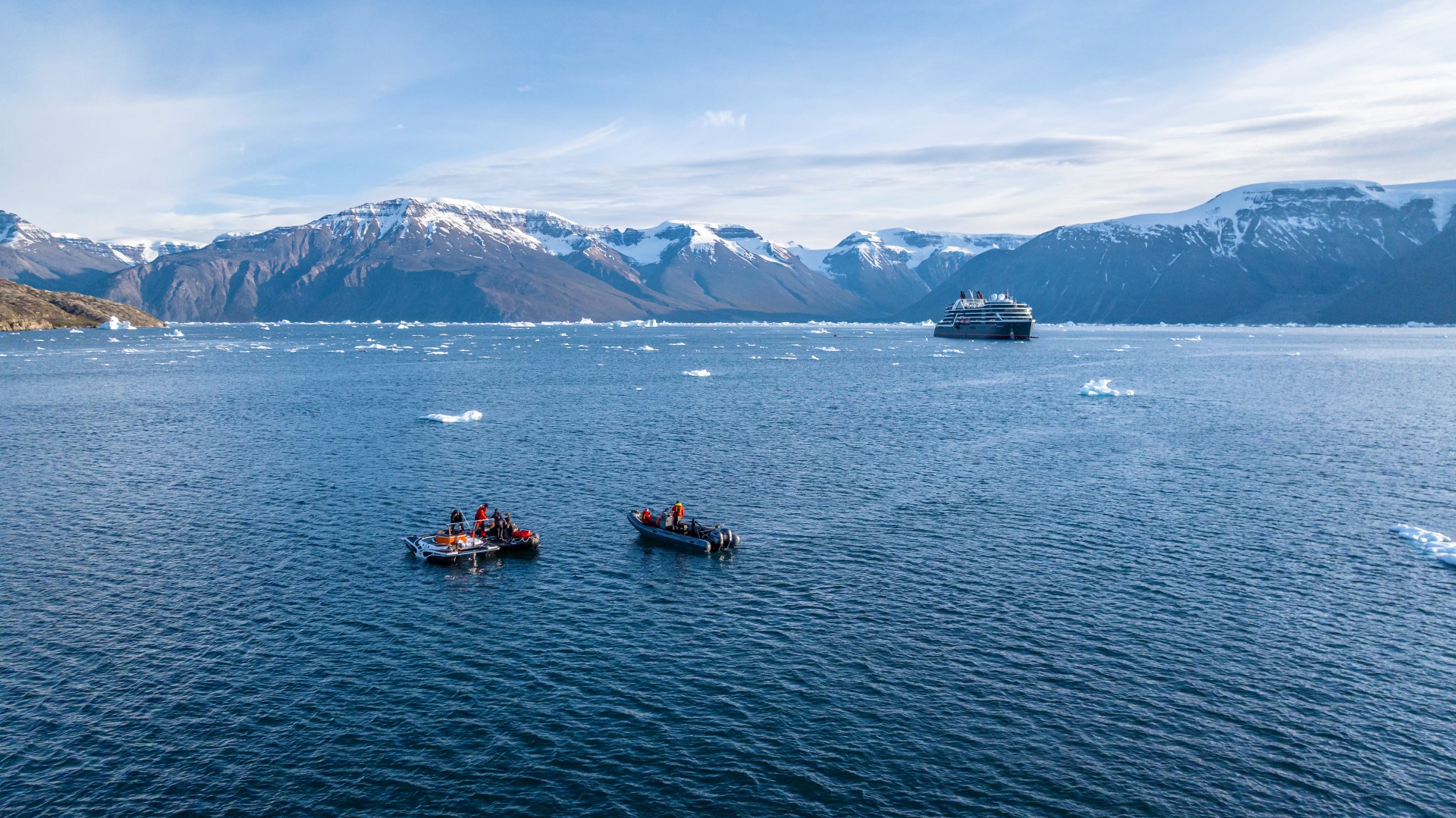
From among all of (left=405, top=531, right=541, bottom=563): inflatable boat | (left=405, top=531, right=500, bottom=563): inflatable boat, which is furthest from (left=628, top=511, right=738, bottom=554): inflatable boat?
(left=405, top=531, right=500, bottom=563): inflatable boat

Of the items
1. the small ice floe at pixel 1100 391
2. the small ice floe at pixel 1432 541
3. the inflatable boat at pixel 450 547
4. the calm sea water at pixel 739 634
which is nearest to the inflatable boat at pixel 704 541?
the calm sea water at pixel 739 634

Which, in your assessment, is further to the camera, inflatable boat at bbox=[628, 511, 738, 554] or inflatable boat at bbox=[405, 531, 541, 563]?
inflatable boat at bbox=[628, 511, 738, 554]

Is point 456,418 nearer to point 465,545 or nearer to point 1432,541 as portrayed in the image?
point 465,545

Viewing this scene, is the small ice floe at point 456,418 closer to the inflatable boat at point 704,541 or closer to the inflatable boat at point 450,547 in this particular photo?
the inflatable boat at point 450,547

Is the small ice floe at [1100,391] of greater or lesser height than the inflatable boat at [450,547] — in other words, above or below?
above

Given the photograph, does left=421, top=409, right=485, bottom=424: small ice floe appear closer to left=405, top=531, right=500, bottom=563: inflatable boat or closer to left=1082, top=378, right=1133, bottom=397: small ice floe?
left=405, top=531, right=500, bottom=563: inflatable boat

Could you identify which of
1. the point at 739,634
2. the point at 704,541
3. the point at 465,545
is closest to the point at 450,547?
the point at 465,545
